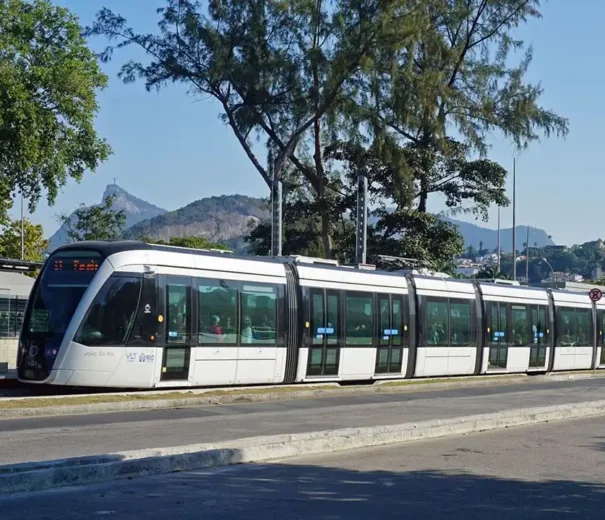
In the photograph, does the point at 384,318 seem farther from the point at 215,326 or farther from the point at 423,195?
the point at 423,195

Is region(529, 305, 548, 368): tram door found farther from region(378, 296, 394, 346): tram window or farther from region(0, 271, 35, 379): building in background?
region(0, 271, 35, 379): building in background

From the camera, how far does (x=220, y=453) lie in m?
11.4

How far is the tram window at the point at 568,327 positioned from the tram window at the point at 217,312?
60.7 feet

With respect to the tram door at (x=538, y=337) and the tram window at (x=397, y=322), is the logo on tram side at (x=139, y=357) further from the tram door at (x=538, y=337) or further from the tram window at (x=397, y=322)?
the tram door at (x=538, y=337)

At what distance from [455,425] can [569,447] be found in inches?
70.8

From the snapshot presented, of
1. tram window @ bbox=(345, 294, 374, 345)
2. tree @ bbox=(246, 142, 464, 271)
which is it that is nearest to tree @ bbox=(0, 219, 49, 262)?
tree @ bbox=(246, 142, 464, 271)

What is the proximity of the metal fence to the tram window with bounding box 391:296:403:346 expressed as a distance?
41.1ft

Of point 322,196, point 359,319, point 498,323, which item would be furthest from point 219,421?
point 322,196

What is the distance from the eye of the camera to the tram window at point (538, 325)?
35.8 metres

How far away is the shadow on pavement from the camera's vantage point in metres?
8.78

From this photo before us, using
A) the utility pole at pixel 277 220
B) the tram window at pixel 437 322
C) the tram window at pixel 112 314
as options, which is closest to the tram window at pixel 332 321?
the tram window at pixel 437 322

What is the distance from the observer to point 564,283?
54031 mm

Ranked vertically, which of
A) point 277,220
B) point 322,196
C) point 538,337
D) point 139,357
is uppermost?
point 322,196

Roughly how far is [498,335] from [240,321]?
12.9m
